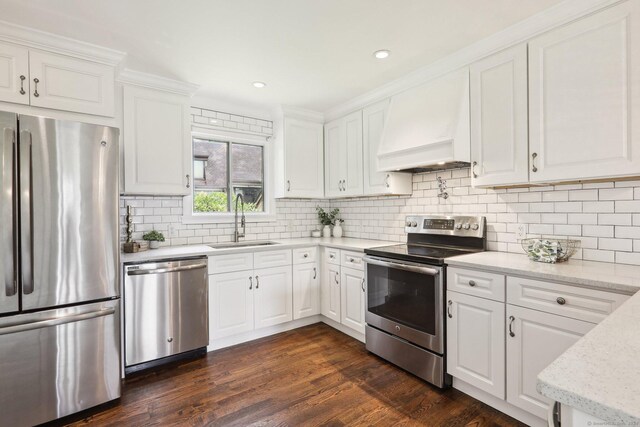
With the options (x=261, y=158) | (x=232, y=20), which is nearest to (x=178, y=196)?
(x=261, y=158)

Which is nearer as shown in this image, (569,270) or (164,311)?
(569,270)

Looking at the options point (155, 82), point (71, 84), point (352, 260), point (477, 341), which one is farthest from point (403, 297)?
point (71, 84)

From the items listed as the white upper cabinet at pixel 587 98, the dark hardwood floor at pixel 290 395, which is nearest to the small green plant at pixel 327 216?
the dark hardwood floor at pixel 290 395

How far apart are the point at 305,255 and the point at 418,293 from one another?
1.42 metres

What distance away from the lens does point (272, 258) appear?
3.30 metres

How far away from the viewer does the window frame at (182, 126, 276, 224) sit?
342 cm

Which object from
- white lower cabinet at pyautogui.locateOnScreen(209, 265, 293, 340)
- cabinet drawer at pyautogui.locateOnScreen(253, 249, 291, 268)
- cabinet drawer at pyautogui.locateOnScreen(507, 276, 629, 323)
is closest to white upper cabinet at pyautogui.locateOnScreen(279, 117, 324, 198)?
cabinet drawer at pyautogui.locateOnScreen(253, 249, 291, 268)

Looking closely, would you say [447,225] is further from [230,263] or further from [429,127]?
[230,263]

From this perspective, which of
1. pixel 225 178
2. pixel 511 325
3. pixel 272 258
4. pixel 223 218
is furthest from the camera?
pixel 225 178

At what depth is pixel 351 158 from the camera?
12.0 ft

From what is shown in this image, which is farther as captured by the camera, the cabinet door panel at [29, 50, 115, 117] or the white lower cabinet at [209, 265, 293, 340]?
the white lower cabinet at [209, 265, 293, 340]

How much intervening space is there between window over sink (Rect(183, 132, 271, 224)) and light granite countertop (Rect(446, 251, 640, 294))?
8.18ft

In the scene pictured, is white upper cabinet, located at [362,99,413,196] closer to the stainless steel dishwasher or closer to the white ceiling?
the white ceiling

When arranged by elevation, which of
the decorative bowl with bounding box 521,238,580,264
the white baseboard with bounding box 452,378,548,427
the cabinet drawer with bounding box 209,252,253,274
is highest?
the decorative bowl with bounding box 521,238,580,264
